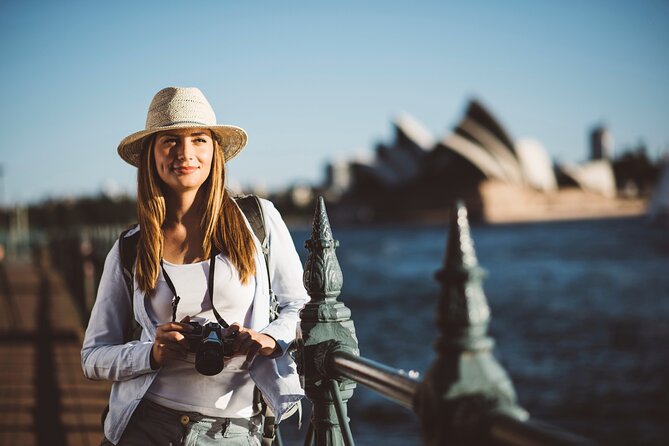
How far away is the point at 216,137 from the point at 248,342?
25.4 inches

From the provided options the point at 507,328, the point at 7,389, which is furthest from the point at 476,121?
the point at 7,389

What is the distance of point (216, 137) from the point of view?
2.14 m

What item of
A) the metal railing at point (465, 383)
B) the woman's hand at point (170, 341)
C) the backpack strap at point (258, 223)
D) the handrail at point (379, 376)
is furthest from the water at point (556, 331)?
the woman's hand at point (170, 341)

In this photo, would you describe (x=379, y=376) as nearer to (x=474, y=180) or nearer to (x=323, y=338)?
(x=323, y=338)

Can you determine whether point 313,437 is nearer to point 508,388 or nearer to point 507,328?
point 508,388

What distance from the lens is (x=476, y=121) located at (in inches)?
2477

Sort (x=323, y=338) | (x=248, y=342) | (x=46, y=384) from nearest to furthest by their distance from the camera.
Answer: (x=248, y=342)
(x=323, y=338)
(x=46, y=384)

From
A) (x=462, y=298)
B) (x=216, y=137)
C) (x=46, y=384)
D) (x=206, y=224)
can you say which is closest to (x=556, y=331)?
(x=46, y=384)

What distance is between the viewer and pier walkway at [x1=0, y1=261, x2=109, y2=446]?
5.23m

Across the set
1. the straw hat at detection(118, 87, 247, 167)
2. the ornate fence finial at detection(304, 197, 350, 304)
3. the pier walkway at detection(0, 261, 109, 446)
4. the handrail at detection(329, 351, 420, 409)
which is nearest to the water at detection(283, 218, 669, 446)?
the handrail at detection(329, 351, 420, 409)

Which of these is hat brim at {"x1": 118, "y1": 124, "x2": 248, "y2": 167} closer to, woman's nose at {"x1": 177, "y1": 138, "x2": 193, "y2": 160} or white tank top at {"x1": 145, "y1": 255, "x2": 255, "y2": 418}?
woman's nose at {"x1": 177, "y1": 138, "x2": 193, "y2": 160}

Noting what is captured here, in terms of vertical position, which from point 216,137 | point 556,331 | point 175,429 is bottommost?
point 556,331

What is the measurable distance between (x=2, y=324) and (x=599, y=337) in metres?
23.6

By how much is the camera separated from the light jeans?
0.19 metres
